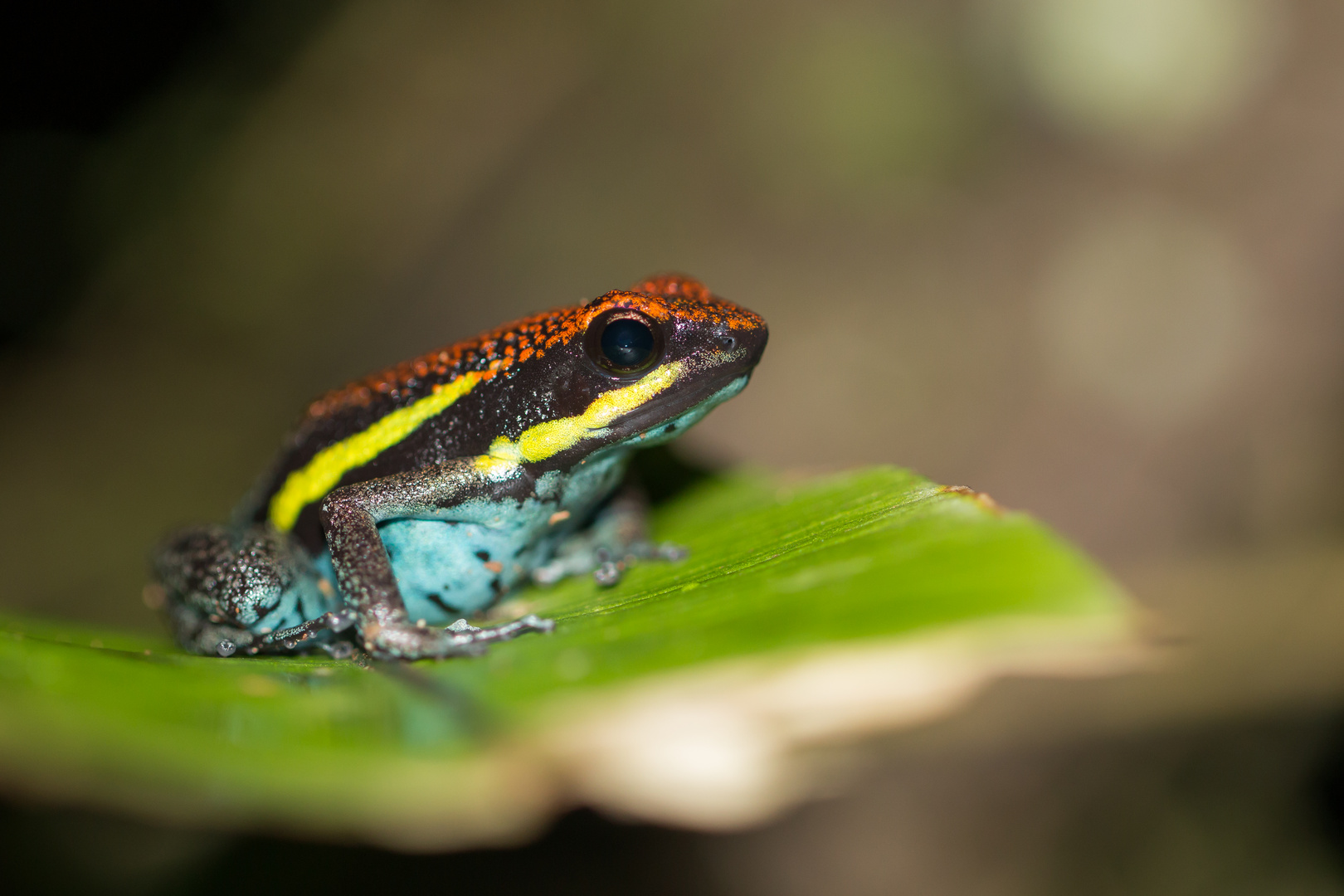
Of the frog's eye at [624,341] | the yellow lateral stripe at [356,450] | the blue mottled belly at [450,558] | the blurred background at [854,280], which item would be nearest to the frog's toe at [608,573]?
the blue mottled belly at [450,558]

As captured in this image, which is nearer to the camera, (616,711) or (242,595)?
(616,711)

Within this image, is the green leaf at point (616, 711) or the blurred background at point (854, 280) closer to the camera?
the green leaf at point (616, 711)

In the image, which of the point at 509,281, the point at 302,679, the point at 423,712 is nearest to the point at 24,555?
the point at 509,281

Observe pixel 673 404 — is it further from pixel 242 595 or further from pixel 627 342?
pixel 242 595

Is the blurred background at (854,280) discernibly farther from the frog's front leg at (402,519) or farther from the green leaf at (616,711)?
the green leaf at (616,711)

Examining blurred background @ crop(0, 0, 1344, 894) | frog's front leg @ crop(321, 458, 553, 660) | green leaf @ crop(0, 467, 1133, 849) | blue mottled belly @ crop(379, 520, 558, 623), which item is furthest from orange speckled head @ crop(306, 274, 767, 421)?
blurred background @ crop(0, 0, 1344, 894)

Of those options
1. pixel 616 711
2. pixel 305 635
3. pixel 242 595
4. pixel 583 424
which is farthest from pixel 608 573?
pixel 616 711

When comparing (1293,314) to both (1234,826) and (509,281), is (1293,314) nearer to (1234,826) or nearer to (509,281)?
(1234,826)
